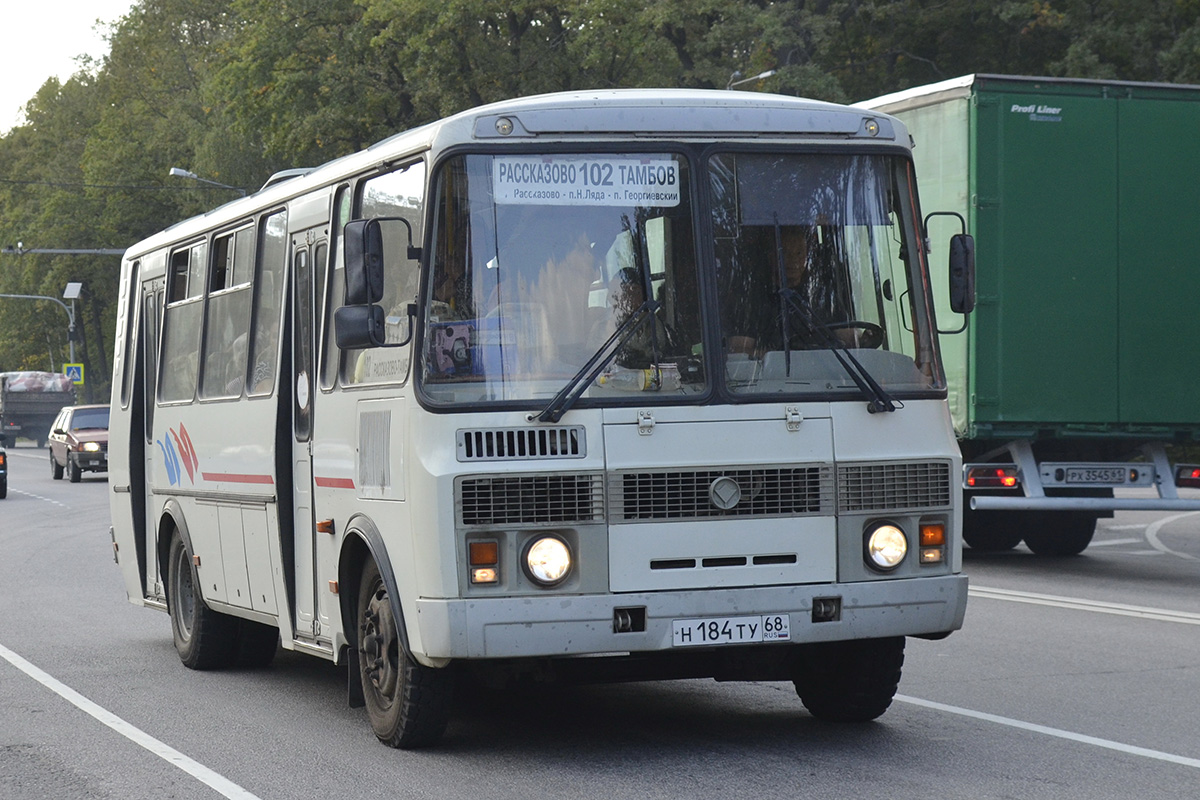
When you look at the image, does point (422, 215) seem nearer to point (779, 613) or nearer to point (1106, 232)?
point (779, 613)

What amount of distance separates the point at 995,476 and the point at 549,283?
890 centimetres

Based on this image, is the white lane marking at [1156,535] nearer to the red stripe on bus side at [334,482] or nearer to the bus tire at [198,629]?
the bus tire at [198,629]

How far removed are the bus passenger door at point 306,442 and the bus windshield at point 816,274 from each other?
2.20m

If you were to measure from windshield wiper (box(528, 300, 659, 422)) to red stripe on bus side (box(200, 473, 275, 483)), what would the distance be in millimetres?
2593

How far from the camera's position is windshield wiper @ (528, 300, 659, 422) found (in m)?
7.13

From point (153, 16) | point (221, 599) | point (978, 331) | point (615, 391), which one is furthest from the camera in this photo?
point (153, 16)

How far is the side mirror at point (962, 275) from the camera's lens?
7.96 meters

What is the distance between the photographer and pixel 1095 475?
15398mm

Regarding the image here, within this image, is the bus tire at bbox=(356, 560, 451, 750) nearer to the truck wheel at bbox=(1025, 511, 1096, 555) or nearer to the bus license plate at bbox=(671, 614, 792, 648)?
the bus license plate at bbox=(671, 614, 792, 648)

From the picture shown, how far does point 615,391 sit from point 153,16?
225 feet

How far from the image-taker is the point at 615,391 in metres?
7.26

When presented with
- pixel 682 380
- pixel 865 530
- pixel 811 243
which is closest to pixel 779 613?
pixel 865 530

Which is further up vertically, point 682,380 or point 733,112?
point 733,112

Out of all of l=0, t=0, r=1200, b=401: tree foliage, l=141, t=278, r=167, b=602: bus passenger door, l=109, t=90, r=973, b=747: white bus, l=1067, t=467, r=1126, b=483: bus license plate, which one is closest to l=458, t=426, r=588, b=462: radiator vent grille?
l=109, t=90, r=973, b=747: white bus
